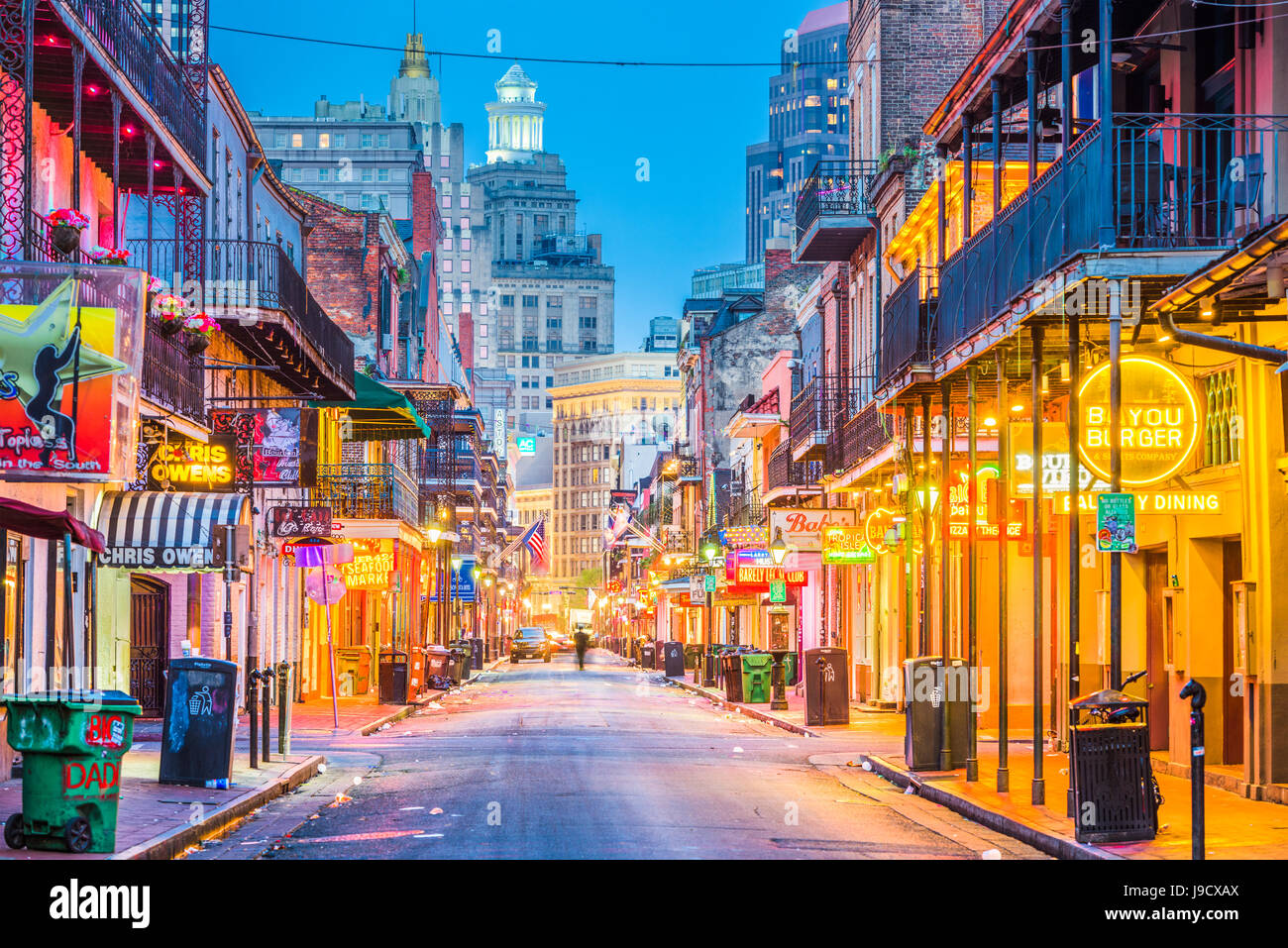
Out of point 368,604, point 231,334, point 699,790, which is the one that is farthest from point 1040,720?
point 368,604

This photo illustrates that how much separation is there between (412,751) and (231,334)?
8940 mm

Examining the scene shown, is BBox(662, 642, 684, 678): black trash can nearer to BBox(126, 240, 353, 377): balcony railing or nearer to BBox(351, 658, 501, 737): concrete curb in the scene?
BBox(351, 658, 501, 737): concrete curb

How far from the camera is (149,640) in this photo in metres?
28.5

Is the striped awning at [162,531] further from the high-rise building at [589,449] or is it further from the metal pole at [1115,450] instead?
the high-rise building at [589,449]

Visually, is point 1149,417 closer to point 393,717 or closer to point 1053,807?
point 1053,807


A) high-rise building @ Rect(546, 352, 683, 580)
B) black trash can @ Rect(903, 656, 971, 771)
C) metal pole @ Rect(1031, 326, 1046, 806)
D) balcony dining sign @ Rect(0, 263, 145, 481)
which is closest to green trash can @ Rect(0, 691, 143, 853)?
Answer: balcony dining sign @ Rect(0, 263, 145, 481)

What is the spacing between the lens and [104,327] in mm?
16828

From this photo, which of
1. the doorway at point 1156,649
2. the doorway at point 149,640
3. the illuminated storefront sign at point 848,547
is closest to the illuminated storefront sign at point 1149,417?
the doorway at point 1156,649

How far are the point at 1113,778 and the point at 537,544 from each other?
183 feet

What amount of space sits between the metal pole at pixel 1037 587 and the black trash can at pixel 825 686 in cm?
1157
